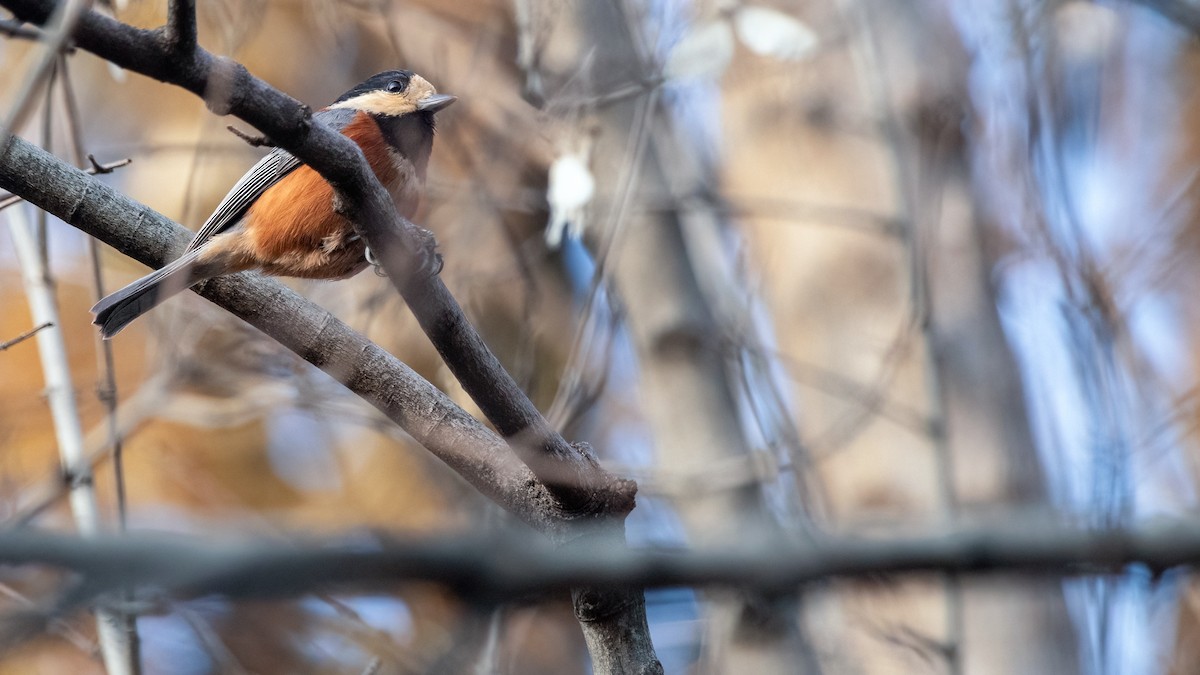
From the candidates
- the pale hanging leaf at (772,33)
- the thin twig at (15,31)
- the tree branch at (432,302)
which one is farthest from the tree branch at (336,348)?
the pale hanging leaf at (772,33)

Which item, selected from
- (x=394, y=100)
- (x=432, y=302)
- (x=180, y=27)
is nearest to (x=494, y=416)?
(x=432, y=302)

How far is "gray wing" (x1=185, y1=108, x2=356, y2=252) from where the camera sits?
12.6 feet

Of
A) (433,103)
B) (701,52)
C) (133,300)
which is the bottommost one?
(133,300)

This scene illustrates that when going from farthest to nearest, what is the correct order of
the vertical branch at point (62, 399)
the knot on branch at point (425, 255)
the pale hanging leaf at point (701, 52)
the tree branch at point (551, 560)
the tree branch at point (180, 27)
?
1. the pale hanging leaf at point (701, 52)
2. the vertical branch at point (62, 399)
3. the knot on branch at point (425, 255)
4. the tree branch at point (180, 27)
5. the tree branch at point (551, 560)

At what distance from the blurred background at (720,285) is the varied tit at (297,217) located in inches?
23.3

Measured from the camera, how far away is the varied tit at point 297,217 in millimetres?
3662

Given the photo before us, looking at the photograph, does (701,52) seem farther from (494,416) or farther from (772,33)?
(494,416)

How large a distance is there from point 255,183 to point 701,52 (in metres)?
2.65

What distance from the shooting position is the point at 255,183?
13.2 ft

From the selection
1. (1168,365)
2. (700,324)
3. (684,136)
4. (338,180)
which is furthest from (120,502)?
(1168,365)

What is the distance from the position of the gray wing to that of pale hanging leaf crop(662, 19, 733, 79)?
75.1 inches

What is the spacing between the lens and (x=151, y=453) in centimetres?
652

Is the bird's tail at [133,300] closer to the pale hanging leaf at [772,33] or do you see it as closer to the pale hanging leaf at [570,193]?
the pale hanging leaf at [570,193]

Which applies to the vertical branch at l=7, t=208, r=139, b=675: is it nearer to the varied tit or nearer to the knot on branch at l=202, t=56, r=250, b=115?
the varied tit
